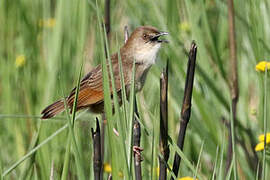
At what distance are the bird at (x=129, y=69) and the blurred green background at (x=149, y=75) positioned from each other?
0.09 m

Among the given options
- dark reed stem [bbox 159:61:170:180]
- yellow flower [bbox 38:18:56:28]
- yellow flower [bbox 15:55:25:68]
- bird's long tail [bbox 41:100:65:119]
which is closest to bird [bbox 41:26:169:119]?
bird's long tail [bbox 41:100:65:119]

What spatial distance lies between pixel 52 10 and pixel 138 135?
3364 mm

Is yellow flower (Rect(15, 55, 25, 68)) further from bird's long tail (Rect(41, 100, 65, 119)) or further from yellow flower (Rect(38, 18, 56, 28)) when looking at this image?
bird's long tail (Rect(41, 100, 65, 119))

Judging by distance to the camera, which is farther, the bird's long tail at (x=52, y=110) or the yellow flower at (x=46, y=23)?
the yellow flower at (x=46, y=23)

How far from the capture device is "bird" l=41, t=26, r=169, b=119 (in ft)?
9.36

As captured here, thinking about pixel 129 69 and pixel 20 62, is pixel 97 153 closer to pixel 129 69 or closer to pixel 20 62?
pixel 129 69

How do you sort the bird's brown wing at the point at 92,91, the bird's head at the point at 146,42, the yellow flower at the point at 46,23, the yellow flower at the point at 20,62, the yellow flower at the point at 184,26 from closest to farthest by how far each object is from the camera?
the bird's head at the point at 146,42 → the bird's brown wing at the point at 92,91 → the yellow flower at the point at 20,62 → the yellow flower at the point at 184,26 → the yellow flower at the point at 46,23

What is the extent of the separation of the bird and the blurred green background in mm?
88

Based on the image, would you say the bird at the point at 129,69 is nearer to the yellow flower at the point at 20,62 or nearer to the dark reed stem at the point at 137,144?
the yellow flower at the point at 20,62

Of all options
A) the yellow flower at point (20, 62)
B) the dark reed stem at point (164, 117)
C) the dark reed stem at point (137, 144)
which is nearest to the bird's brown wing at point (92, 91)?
the yellow flower at point (20, 62)

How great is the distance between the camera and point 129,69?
3055mm

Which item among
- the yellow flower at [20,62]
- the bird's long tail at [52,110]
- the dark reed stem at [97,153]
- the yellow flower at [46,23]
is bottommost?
the dark reed stem at [97,153]

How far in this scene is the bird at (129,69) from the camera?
2854 mm

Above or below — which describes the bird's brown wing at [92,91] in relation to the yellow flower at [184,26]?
below
